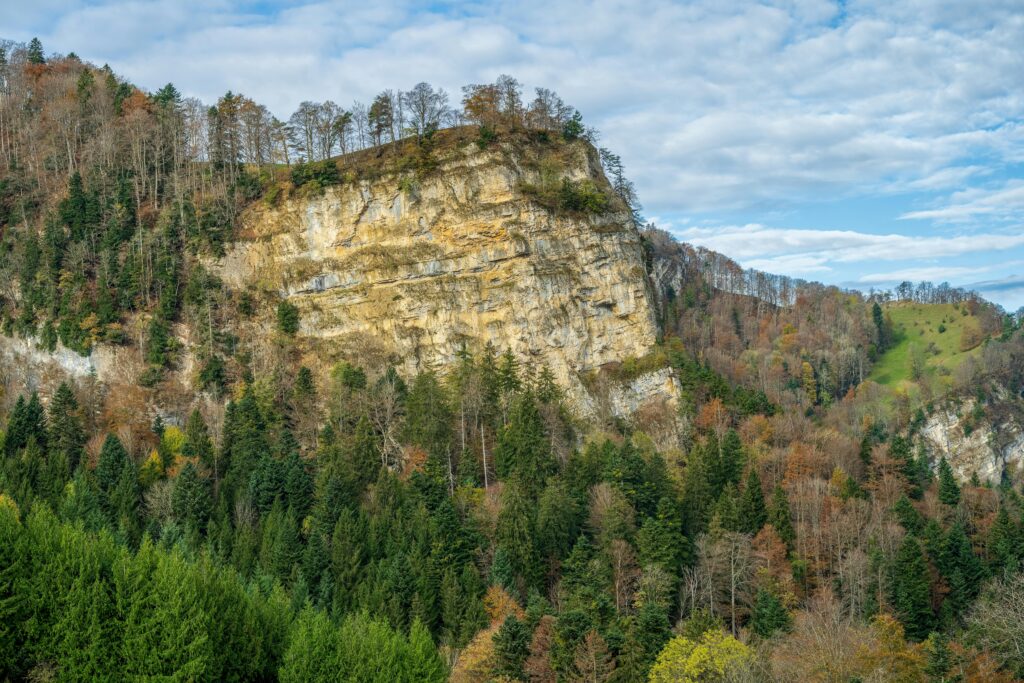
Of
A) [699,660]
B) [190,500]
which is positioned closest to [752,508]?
[699,660]

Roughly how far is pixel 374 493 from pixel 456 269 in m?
24.6

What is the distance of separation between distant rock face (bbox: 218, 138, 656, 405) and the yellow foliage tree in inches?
1479

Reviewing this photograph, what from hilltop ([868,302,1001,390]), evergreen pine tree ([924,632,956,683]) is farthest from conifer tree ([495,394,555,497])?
hilltop ([868,302,1001,390])

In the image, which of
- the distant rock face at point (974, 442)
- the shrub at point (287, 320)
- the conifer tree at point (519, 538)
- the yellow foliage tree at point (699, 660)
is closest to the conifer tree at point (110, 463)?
the shrub at point (287, 320)

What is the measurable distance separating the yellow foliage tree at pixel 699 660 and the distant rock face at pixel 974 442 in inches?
3149

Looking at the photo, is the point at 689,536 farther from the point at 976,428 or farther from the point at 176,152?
the point at 976,428

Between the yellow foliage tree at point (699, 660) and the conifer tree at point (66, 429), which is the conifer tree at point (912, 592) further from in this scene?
the conifer tree at point (66, 429)

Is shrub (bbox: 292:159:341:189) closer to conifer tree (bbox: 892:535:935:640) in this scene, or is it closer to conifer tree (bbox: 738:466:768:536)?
conifer tree (bbox: 738:466:768:536)

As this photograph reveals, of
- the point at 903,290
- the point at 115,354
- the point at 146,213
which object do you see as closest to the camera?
the point at 115,354

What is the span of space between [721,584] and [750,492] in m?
7.49

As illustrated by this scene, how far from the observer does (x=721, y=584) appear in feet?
156

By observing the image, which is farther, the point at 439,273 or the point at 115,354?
the point at 439,273

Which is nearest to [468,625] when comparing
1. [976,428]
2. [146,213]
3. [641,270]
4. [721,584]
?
[721,584]

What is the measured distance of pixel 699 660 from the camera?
1191 inches
